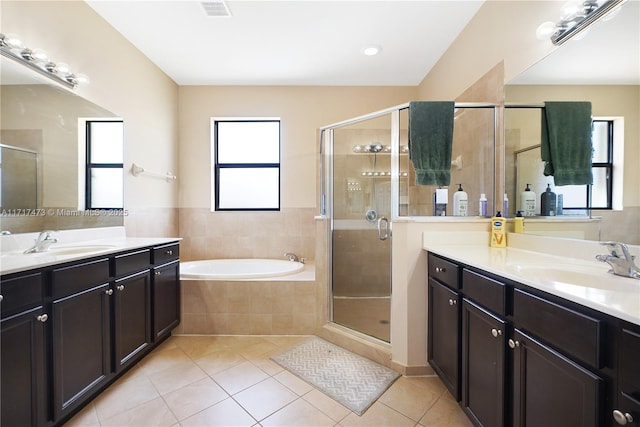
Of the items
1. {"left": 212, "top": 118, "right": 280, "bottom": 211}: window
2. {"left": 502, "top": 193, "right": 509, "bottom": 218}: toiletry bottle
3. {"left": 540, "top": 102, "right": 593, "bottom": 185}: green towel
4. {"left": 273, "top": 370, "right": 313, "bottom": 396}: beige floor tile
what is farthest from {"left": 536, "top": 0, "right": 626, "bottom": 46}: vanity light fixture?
{"left": 212, "top": 118, "right": 280, "bottom": 211}: window

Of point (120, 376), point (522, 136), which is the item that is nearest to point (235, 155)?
point (120, 376)

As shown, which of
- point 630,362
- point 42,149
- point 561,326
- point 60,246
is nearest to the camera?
point 630,362

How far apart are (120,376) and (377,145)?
258cm

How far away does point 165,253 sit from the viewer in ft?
7.17

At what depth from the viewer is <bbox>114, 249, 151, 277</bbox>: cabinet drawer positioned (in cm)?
168

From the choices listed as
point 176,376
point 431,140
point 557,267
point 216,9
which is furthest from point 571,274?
point 216,9

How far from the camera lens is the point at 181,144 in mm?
3285

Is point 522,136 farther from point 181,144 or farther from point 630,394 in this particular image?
point 181,144

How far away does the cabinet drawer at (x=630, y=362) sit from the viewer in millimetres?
618

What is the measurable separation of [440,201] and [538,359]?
48.6 inches

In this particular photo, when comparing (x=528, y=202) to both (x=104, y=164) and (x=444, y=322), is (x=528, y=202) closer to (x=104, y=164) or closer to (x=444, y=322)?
(x=444, y=322)

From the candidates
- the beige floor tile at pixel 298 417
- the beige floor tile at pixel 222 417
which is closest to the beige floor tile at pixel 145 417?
the beige floor tile at pixel 222 417

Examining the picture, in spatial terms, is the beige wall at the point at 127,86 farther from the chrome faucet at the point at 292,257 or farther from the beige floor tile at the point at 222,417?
the beige floor tile at the point at 222,417

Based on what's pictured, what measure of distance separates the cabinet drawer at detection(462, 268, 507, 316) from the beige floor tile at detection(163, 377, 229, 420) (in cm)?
151
